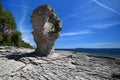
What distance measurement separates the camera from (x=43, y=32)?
20047 millimetres

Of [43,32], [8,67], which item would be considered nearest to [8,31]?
[43,32]

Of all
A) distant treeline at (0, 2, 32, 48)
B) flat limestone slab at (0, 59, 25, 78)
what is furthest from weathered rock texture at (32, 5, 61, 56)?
distant treeline at (0, 2, 32, 48)

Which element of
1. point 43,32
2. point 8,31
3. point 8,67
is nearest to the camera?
point 8,67

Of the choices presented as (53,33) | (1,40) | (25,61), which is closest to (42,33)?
(53,33)

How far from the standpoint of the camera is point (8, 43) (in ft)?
128

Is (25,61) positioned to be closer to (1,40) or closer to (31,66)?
(31,66)

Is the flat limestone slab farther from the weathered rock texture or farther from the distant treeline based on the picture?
the distant treeline

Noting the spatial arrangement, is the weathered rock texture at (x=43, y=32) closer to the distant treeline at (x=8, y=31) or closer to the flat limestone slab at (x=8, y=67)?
the flat limestone slab at (x=8, y=67)

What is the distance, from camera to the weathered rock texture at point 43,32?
66.4 feet

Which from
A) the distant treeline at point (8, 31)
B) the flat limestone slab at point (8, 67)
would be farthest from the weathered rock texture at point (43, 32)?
the distant treeline at point (8, 31)

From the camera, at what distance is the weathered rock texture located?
20250mm

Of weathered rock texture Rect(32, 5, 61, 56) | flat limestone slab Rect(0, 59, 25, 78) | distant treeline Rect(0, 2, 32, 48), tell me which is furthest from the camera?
distant treeline Rect(0, 2, 32, 48)

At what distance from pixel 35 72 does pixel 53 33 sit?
836 centimetres

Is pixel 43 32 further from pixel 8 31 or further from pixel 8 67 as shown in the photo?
pixel 8 31
